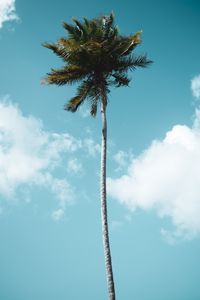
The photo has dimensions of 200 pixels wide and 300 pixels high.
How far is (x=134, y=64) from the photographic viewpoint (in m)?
19.9

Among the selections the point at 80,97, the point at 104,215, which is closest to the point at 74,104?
the point at 80,97

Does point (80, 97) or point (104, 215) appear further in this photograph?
point (80, 97)

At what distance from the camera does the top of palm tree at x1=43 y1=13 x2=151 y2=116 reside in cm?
1875

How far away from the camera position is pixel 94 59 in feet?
61.3

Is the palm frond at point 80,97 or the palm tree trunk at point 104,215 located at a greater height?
the palm frond at point 80,97

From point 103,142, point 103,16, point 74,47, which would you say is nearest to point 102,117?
point 103,142

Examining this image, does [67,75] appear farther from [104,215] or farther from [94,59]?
Result: [104,215]

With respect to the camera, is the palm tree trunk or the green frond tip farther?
A: the green frond tip

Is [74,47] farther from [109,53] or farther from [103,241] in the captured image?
[103,241]

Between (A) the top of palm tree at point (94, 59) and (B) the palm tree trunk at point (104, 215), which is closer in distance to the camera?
(B) the palm tree trunk at point (104, 215)

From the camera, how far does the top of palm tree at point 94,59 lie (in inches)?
738

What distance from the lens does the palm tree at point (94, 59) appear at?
1859 centimetres

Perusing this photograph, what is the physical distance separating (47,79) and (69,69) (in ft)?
4.76

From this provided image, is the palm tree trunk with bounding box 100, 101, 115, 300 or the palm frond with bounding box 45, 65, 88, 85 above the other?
the palm frond with bounding box 45, 65, 88, 85
